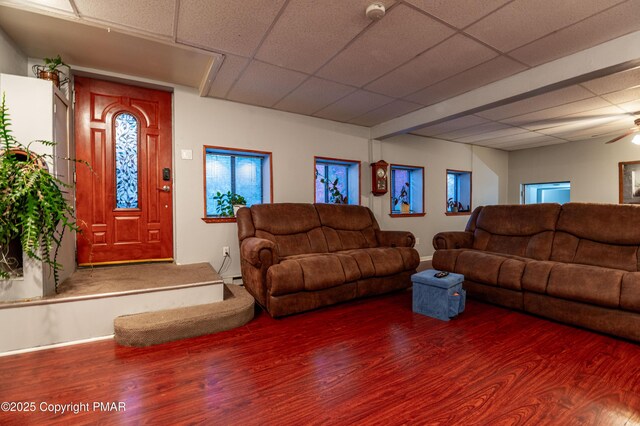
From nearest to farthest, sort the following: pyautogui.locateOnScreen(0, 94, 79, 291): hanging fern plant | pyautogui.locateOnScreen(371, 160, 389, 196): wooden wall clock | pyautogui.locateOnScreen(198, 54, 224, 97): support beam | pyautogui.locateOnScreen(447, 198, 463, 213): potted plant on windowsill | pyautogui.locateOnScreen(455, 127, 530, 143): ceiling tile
Answer: pyautogui.locateOnScreen(0, 94, 79, 291): hanging fern plant, pyautogui.locateOnScreen(198, 54, 224, 97): support beam, pyautogui.locateOnScreen(371, 160, 389, 196): wooden wall clock, pyautogui.locateOnScreen(455, 127, 530, 143): ceiling tile, pyautogui.locateOnScreen(447, 198, 463, 213): potted plant on windowsill

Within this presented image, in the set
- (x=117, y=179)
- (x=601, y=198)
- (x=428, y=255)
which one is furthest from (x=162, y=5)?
(x=601, y=198)

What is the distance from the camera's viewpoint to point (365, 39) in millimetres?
2455

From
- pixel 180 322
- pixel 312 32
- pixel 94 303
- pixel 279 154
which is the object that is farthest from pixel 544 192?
pixel 94 303

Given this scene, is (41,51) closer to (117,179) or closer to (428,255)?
(117,179)

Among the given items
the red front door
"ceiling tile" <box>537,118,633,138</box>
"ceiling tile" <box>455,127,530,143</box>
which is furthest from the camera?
"ceiling tile" <box>455,127,530,143</box>

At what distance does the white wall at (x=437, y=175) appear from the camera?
528 cm

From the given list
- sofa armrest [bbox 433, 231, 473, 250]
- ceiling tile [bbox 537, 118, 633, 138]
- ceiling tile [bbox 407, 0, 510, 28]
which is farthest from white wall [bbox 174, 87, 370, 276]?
ceiling tile [bbox 537, 118, 633, 138]

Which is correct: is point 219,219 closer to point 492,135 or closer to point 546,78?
point 546,78

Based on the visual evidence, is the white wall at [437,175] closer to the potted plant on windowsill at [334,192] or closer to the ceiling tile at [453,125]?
the ceiling tile at [453,125]

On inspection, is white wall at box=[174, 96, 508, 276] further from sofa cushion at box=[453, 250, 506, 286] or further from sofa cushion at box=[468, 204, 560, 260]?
sofa cushion at box=[453, 250, 506, 286]

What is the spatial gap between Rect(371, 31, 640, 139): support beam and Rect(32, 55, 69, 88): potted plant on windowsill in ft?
13.5

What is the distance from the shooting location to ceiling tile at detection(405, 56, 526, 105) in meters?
2.88

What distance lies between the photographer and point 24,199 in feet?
6.72

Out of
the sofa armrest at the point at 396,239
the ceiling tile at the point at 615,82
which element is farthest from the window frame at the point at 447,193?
the ceiling tile at the point at 615,82
